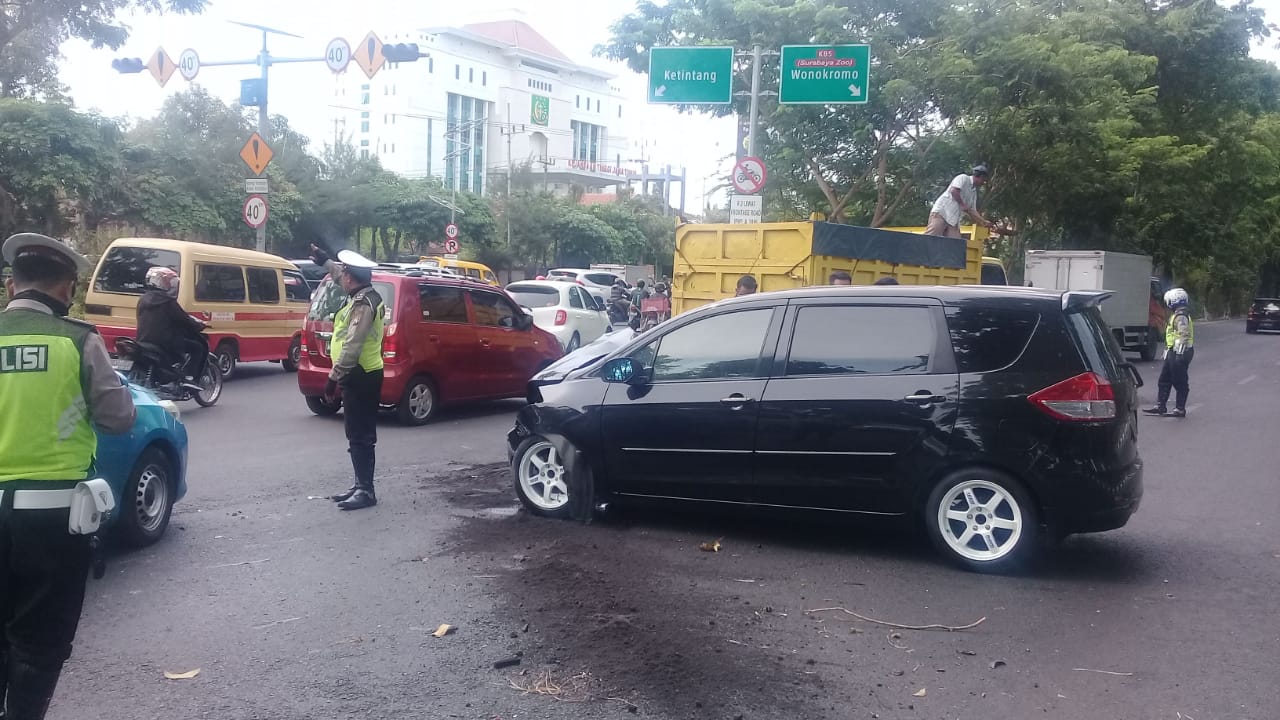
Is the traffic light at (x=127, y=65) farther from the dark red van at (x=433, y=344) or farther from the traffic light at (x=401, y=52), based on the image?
the dark red van at (x=433, y=344)

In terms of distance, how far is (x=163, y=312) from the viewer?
11789 mm

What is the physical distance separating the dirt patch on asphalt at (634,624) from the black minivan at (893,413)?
24.5 inches

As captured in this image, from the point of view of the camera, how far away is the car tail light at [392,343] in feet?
38.1

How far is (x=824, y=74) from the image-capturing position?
62.6 ft

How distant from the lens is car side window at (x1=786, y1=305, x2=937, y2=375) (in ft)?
21.0

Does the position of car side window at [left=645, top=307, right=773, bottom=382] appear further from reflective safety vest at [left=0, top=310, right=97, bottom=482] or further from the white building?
the white building

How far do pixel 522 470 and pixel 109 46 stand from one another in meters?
19.2

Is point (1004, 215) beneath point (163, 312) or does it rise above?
above

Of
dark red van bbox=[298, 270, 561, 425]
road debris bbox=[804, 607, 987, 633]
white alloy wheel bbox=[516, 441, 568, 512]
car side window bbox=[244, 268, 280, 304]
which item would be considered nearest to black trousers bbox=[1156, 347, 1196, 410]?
dark red van bbox=[298, 270, 561, 425]

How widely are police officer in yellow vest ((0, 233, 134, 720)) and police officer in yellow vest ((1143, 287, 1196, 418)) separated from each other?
508 inches

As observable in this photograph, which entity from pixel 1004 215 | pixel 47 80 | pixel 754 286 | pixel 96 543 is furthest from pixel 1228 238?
pixel 96 543

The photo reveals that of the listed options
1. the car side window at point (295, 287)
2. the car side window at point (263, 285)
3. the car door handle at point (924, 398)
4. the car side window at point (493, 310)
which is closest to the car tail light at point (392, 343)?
the car side window at point (493, 310)

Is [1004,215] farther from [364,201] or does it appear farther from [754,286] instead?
[364,201]

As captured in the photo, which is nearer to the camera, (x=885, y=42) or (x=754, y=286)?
(x=754, y=286)
